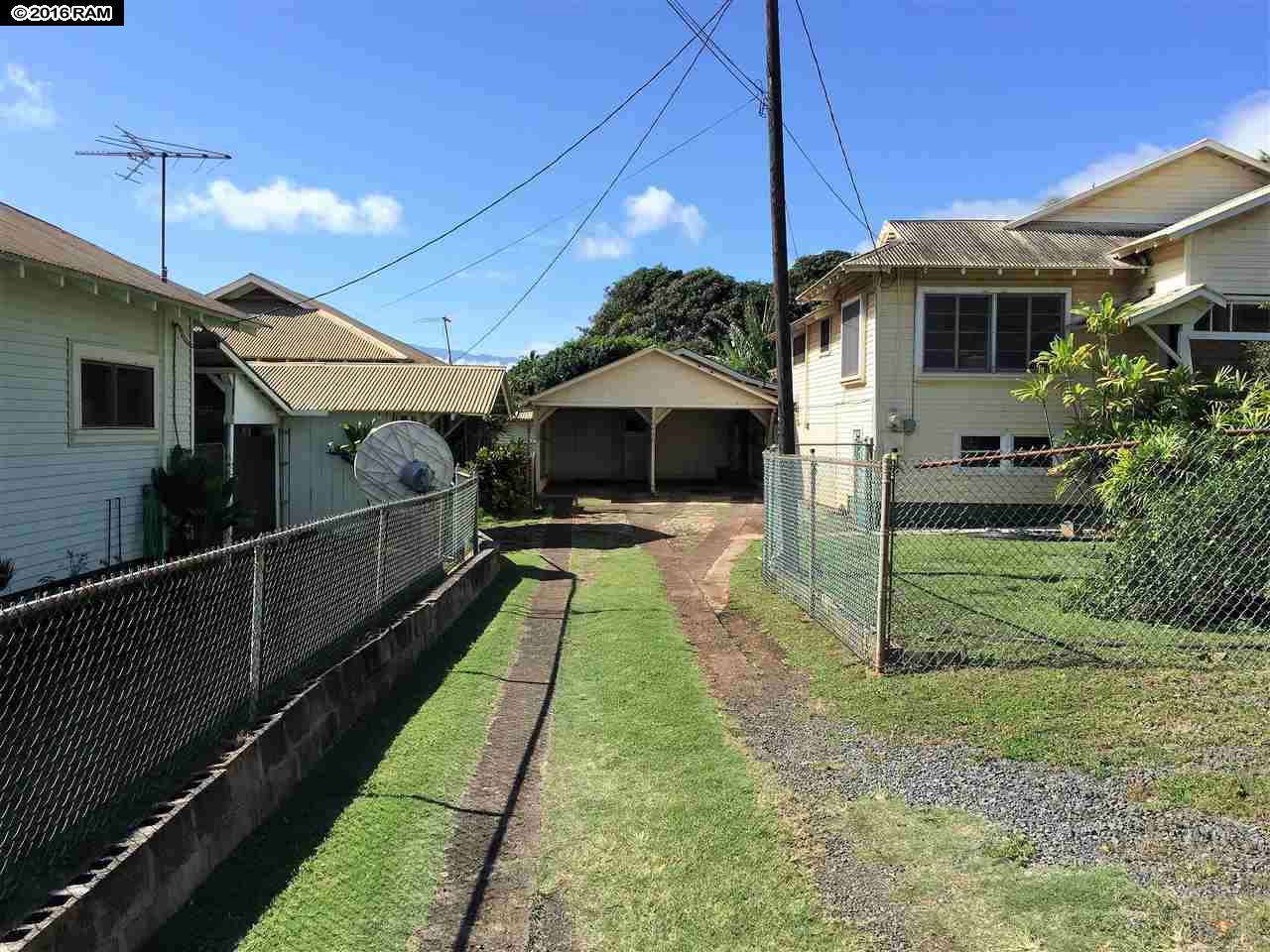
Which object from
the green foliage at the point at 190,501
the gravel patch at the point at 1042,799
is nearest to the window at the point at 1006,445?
the gravel patch at the point at 1042,799

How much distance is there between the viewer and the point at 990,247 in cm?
1598

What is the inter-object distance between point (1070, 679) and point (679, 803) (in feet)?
10.0

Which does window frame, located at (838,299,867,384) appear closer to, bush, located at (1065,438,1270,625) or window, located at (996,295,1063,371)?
window, located at (996,295,1063,371)

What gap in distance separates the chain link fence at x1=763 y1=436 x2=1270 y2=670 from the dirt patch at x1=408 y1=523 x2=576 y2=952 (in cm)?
254

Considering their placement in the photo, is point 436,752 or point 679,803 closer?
point 679,803

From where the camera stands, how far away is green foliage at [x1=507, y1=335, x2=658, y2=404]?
31141 millimetres

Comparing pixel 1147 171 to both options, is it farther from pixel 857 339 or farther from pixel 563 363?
pixel 563 363

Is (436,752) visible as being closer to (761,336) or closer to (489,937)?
(489,937)

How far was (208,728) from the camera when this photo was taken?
4.21 meters

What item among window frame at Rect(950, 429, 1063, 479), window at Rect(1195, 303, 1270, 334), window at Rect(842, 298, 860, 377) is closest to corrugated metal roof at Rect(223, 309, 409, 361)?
window at Rect(842, 298, 860, 377)

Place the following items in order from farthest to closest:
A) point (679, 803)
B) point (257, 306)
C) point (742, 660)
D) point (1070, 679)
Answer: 1. point (257, 306)
2. point (742, 660)
3. point (1070, 679)
4. point (679, 803)

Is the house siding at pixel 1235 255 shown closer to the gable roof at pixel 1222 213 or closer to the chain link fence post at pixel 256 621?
the gable roof at pixel 1222 213

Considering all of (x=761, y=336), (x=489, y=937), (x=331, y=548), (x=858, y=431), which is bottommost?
(x=489, y=937)

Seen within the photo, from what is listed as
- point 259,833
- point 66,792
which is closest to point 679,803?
point 259,833
